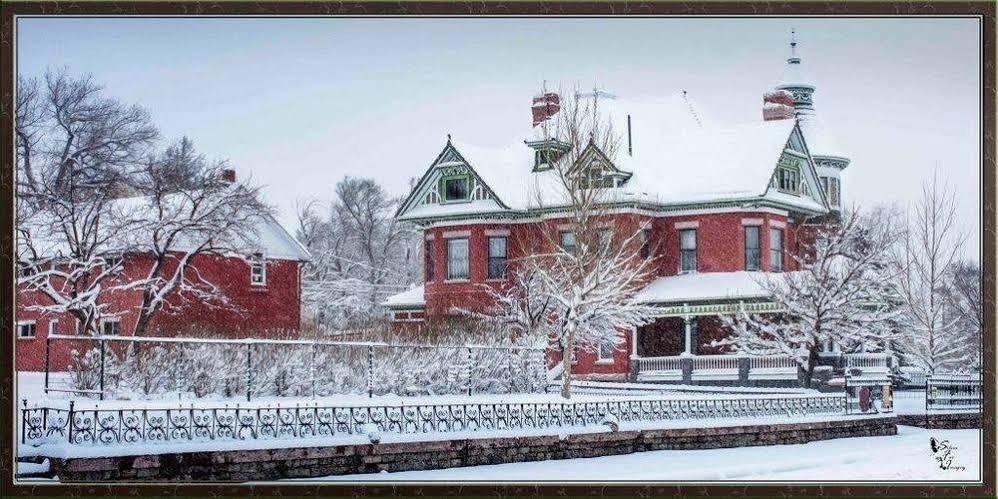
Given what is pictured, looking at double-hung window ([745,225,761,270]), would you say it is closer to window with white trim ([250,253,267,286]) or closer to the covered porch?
the covered porch

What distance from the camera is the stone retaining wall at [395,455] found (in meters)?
16.0

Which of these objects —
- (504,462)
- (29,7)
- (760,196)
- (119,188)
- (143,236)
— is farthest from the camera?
(760,196)

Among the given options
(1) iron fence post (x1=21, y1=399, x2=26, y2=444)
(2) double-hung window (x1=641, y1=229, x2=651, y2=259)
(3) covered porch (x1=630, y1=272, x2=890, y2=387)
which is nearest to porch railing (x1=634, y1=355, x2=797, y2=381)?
(3) covered porch (x1=630, y1=272, x2=890, y2=387)

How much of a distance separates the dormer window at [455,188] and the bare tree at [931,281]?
7.97 m

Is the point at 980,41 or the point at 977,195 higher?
the point at 980,41

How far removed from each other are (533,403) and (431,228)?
10.6m

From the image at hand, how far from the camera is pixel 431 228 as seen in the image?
96.5ft

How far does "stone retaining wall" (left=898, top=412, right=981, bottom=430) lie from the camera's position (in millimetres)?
18336

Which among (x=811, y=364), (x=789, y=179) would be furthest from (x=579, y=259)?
(x=789, y=179)

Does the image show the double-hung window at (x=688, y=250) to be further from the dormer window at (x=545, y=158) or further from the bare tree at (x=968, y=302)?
the bare tree at (x=968, y=302)

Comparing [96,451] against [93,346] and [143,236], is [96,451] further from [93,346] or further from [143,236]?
[143,236]

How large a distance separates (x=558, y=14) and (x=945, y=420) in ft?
27.7

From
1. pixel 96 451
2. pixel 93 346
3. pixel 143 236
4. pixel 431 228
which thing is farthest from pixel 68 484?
pixel 431 228

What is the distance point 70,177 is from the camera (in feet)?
64.5
